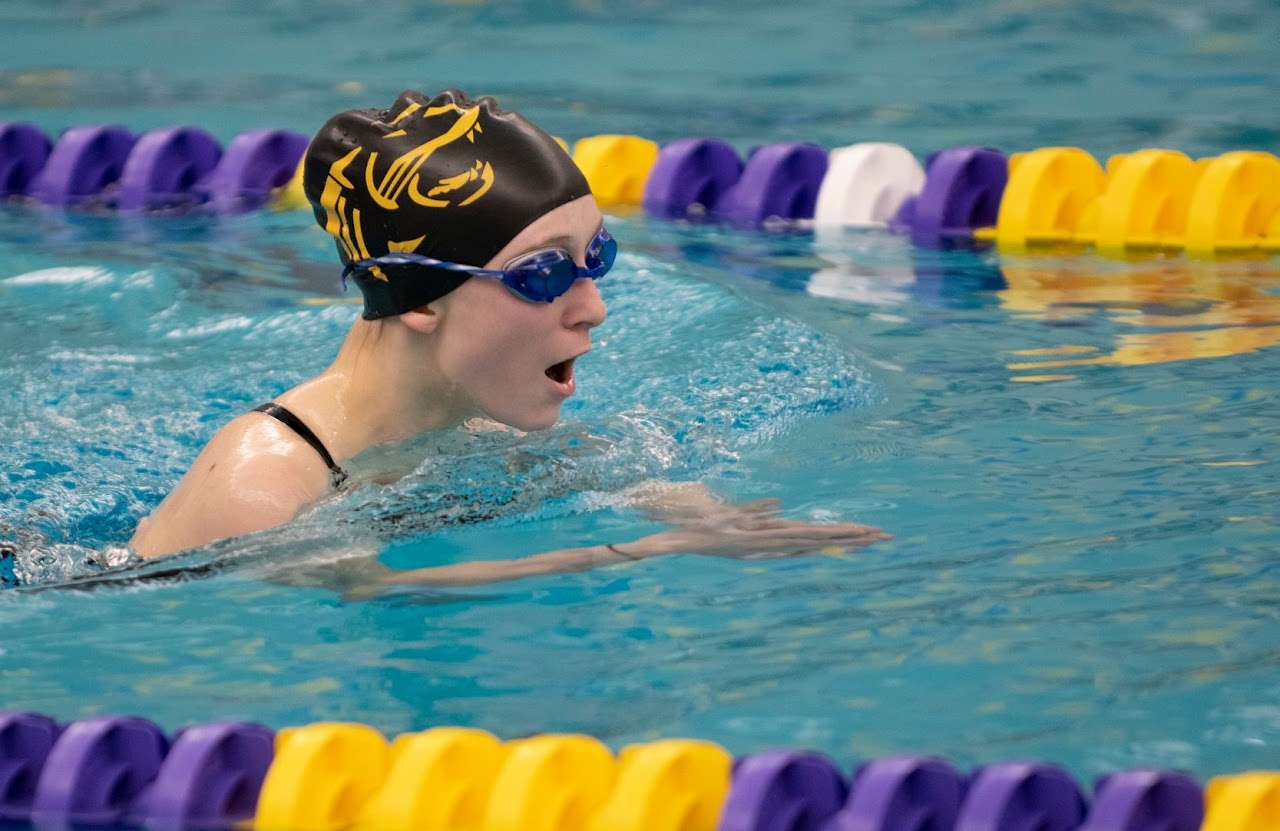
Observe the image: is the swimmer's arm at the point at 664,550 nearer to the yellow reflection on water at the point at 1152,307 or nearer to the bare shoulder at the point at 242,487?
the bare shoulder at the point at 242,487

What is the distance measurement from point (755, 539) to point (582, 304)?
1.90 feet

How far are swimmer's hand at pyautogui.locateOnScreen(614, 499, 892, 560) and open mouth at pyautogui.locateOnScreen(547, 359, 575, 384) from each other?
1.18 feet

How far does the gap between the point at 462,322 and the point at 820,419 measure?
4.54 ft

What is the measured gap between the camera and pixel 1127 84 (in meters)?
9.80

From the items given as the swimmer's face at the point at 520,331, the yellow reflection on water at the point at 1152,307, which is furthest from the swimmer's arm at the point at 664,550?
the yellow reflection on water at the point at 1152,307

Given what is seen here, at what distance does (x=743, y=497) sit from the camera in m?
4.11

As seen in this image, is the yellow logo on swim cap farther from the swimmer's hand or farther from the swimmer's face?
the swimmer's hand

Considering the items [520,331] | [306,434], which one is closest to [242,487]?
[306,434]

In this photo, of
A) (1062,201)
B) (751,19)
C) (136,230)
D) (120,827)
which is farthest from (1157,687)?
(751,19)

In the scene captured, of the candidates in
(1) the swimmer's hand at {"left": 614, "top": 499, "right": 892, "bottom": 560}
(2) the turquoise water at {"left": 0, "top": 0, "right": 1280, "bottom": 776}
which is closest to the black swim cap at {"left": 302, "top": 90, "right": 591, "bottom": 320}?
(2) the turquoise water at {"left": 0, "top": 0, "right": 1280, "bottom": 776}

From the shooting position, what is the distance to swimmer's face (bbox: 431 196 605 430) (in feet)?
11.8

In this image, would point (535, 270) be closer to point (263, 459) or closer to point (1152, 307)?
point (263, 459)

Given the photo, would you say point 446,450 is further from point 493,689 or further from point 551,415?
point 493,689

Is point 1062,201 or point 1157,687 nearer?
point 1157,687
